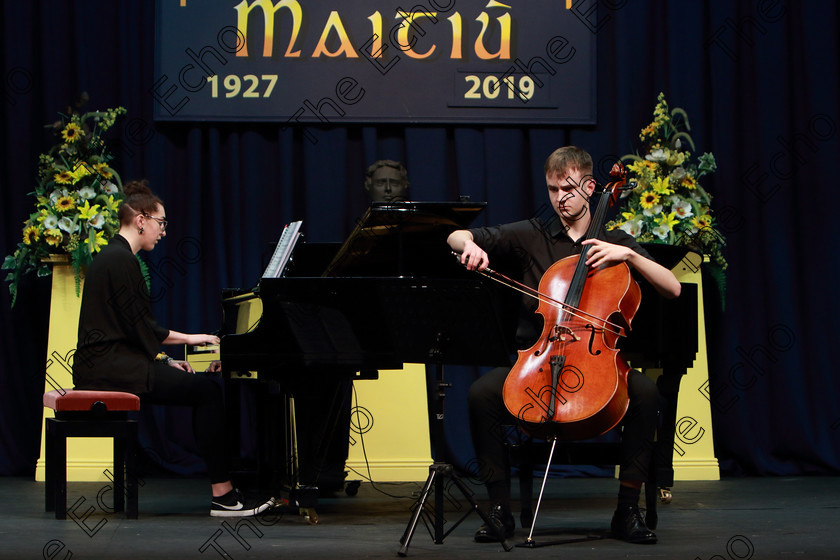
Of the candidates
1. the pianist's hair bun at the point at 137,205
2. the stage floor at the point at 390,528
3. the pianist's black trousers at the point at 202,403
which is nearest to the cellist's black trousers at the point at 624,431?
the stage floor at the point at 390,528

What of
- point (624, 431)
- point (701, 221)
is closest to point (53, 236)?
point (624, 431)

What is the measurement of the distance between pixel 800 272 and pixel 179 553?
148 inches

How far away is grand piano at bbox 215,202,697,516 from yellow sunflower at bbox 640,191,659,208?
2.77 ft

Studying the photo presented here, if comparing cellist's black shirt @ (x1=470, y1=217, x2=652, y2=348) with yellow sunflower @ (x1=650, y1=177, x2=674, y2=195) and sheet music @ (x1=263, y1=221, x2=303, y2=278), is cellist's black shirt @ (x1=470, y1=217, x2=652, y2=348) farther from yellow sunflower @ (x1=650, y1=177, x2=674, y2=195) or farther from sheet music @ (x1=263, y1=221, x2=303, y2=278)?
yellow sunflower @ (x1=650, y1=177, x2=674, y2=195)

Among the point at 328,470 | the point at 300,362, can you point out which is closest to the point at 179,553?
the point at 300,362

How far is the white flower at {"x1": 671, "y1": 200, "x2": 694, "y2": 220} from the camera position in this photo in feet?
15.6

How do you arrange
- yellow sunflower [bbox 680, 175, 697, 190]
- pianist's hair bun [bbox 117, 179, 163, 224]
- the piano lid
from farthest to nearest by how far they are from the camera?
1. yellow sunflower [bbox 680, 175, 697, 190]
2. pianist's hair bun [bbox 117, 179, 163, 224]
3. the piano lid

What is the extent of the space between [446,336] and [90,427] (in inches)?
60.6

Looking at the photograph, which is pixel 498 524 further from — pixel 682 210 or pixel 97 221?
pixel 97 221

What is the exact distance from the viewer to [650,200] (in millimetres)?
4754

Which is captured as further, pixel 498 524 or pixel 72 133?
pixel 72 133

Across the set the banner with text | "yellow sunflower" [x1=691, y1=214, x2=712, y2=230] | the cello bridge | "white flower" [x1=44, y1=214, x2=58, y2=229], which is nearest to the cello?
the cello bridge

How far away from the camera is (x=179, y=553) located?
2.94 meters

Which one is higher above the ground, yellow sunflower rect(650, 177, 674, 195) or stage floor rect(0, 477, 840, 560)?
yellow sunflower rect(650, 177, 674, 195)
